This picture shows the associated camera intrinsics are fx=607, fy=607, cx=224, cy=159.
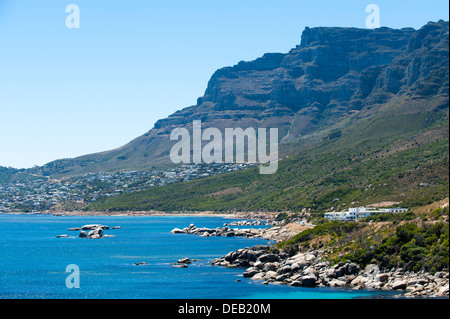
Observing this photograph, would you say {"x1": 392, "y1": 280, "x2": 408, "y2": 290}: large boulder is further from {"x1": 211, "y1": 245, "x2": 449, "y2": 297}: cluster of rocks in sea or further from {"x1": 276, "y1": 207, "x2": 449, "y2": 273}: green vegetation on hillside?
{"x1": 276, "y1": 207, "x2": 449, "y2": 273}: green vegetation on hillside

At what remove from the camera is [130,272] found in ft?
266

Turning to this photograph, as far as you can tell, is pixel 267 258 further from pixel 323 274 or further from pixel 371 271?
pixel 371 271

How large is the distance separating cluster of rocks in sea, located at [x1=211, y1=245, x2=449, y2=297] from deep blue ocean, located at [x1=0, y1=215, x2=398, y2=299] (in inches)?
88.6

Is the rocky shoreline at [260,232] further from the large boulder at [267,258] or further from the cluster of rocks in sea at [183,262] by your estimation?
the large boulder at [267,258]

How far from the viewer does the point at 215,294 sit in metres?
63.1

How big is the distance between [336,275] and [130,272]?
1126 inches

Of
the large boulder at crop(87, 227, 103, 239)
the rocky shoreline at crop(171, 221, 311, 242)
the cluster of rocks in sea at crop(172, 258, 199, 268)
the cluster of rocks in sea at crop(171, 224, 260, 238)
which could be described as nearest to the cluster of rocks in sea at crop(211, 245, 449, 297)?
the cluster of rocks in sea at crop(172, 258, 199, 268)

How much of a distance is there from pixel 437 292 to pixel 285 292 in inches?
589

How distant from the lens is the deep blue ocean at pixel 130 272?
6372 centimetres

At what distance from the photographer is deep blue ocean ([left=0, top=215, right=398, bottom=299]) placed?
6372 centimetres

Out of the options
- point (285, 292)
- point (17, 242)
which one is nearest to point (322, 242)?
point (285, 292)

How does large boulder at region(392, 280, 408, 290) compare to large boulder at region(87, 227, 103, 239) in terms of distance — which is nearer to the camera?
large boulder at region(392, 280, 408, 290)

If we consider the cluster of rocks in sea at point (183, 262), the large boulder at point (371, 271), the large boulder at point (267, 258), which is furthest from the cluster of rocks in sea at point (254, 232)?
the large boulder at point (371, 271)
